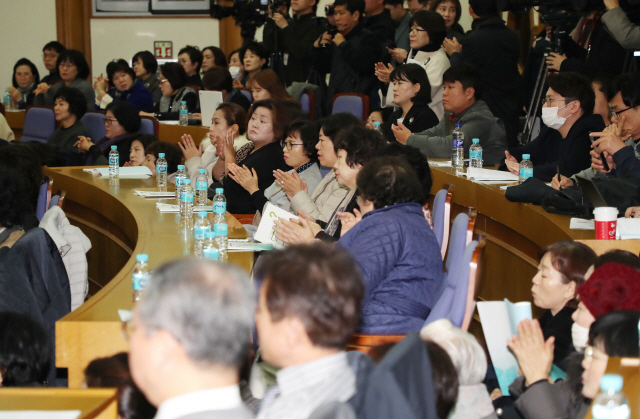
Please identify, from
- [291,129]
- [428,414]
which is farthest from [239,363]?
[291,129]

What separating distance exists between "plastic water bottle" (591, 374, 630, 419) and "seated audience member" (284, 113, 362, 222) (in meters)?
2.10

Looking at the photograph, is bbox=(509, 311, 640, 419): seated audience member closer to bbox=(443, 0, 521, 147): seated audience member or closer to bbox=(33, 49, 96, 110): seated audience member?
bbox=(443, 0, 521, 147): seated audience member

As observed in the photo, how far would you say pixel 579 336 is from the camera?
6.14ft

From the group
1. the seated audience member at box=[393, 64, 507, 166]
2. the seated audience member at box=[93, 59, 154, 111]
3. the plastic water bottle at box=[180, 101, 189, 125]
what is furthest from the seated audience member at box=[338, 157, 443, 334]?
the seated audience member at box=[93, 59, 154, 111]

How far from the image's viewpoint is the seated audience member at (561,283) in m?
2.09

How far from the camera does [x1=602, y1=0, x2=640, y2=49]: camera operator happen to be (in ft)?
13.1

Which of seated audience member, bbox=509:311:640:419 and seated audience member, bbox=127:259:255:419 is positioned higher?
seated audience member, bbox=127:259:255:419

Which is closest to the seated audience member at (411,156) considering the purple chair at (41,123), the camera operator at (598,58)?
the camera operator at (598,58)

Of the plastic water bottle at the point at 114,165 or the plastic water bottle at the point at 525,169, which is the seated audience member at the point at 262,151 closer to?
the plastic water bottle at the point at 114,165

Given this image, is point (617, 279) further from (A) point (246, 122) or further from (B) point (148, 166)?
(B) point (148, 166)

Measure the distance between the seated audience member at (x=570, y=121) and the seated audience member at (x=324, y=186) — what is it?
93 cm

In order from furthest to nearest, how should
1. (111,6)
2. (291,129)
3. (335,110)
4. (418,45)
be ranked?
(111,6) → (335,110) → (418,45) → (291,129)

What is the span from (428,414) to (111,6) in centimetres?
973

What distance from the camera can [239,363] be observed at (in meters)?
1.14
